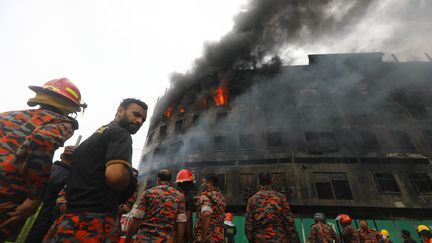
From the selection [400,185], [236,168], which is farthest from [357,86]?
[236,168]

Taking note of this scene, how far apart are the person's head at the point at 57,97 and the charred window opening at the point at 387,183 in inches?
818

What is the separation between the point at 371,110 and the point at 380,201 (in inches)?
360

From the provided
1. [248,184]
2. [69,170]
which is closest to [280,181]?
[248,184]

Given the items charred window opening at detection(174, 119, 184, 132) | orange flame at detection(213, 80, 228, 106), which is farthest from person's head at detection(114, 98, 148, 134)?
charred window opening at detection(174, 119, 184, 132)

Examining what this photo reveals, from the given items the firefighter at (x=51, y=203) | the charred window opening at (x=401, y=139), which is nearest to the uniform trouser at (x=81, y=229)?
the firefighter at (x=51, y=203)

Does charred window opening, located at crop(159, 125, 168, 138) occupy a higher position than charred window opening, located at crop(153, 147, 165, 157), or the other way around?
charred window opening, located at crop(159, 125, 168, 138)

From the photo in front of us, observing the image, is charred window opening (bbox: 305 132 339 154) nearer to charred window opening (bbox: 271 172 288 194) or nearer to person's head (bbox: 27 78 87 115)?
charred window opening (bbox: 271 172 288 194)

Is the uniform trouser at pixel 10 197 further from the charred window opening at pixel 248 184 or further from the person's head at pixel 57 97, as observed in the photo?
the charred window opening at pixel 248 184

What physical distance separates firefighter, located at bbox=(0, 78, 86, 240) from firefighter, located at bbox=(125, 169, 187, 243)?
4.74 ft

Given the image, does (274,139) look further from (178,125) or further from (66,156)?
(66,156)

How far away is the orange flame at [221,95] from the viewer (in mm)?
24202

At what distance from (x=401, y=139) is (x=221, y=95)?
17931 millimetres

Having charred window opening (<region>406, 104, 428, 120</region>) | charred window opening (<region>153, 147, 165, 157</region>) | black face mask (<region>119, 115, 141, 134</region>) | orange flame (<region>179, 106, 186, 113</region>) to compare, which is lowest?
black face mask (<region>119, 115, 141, 134</region>)

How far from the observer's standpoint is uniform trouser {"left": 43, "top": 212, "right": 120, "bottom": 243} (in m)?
1.44
